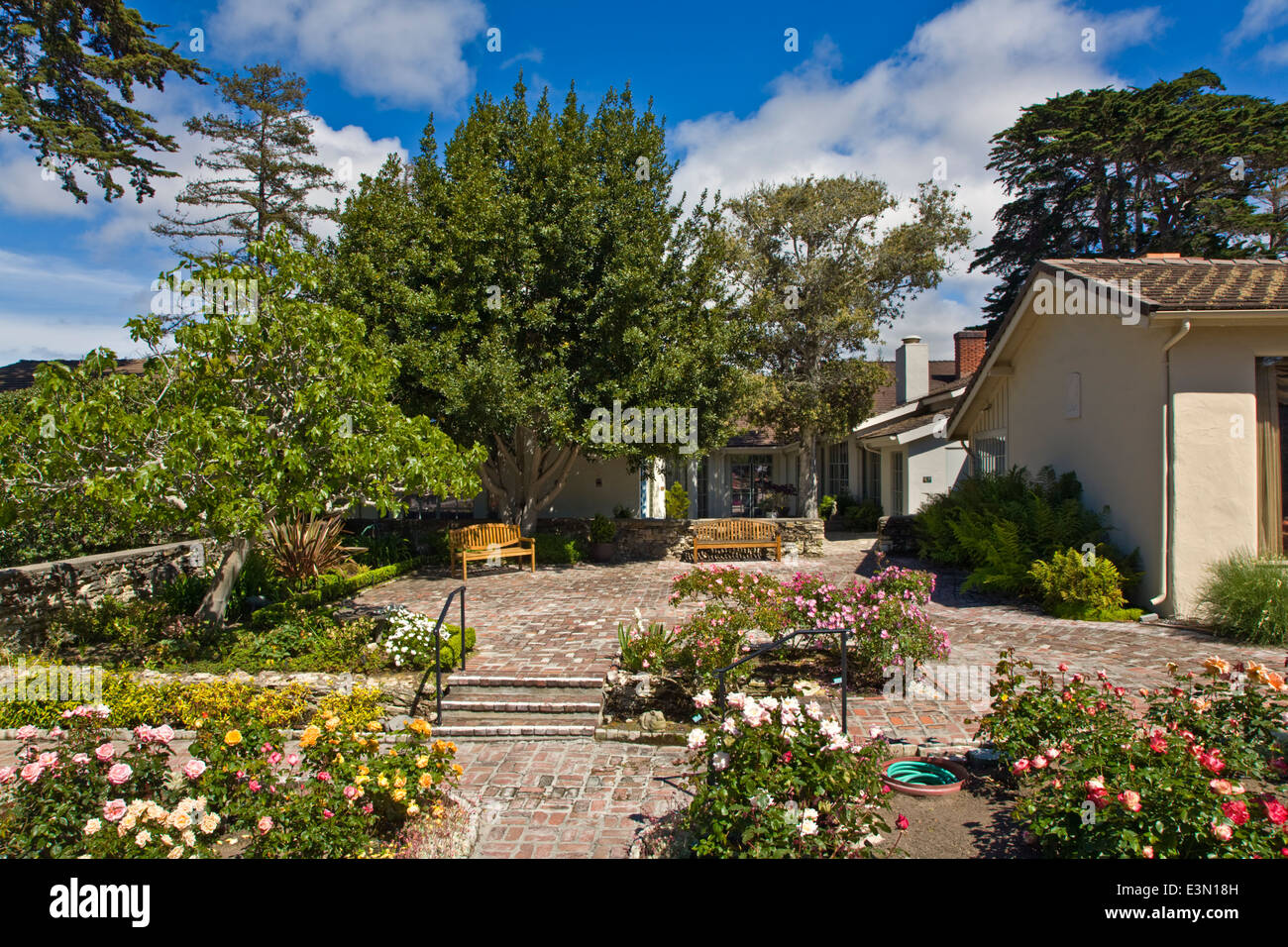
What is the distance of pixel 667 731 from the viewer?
6383 millimetres

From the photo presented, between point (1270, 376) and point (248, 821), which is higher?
point (1270, 376)

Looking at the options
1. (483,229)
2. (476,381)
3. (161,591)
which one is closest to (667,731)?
(161,591)

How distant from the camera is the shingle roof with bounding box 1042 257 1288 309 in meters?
9.18

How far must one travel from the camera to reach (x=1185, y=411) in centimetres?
936

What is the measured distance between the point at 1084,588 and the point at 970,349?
53.9 feet

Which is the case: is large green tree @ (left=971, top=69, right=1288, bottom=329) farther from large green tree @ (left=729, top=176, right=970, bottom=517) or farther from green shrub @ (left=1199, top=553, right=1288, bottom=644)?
green shrub @ (left=1199, top=553, right=1288, bottom=644)

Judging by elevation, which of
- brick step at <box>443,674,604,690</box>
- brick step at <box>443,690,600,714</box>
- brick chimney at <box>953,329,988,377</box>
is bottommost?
brick step at <box>443,690,600,714</box>

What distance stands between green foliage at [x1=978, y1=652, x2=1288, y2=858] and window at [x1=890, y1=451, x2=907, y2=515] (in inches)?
622

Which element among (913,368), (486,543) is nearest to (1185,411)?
(486,543)

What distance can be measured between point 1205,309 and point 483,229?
40.2ft

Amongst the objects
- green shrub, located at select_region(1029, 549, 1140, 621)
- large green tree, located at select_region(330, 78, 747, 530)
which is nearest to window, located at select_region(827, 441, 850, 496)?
large green tree, located at select_region(330, 78, 747, 530)

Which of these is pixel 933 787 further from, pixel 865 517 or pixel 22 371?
pixel 22 371

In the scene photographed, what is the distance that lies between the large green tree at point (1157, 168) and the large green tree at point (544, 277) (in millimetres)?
17855
